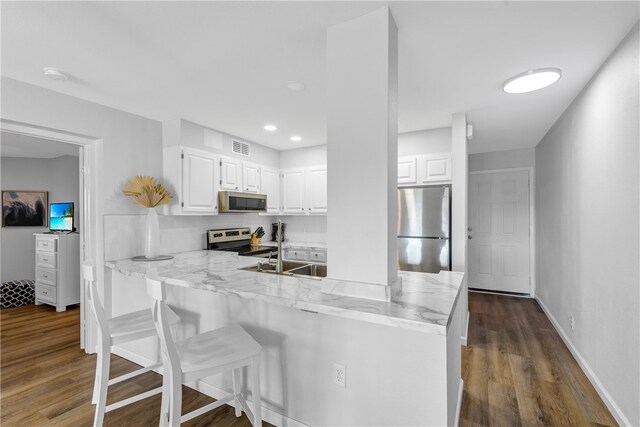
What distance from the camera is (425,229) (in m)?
3.42

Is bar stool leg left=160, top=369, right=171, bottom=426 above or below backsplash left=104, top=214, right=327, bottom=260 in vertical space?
below

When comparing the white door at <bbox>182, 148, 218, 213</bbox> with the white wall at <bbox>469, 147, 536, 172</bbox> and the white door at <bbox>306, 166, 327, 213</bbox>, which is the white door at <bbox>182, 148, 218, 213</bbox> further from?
the white wall at <bbox>469, 147, 536, 172</bbox>

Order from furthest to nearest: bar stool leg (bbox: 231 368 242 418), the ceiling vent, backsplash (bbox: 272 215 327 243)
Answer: backsplash (bbox: 272 215 327 243) < the ceiling vent < bar stool leg (bbox: 231 368 242 418)

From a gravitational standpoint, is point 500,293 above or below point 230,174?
below

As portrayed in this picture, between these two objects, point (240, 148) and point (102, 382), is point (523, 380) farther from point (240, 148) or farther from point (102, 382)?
point (240, 148)

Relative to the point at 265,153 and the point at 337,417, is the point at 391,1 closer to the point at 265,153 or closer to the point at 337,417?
the point at 337,417

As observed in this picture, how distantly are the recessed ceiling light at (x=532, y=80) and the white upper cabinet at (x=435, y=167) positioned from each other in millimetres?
1113

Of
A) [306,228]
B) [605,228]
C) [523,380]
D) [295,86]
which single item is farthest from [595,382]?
[306,228]

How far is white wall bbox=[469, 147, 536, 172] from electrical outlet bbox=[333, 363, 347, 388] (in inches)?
178

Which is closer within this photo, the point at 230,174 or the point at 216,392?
the point at 216,392

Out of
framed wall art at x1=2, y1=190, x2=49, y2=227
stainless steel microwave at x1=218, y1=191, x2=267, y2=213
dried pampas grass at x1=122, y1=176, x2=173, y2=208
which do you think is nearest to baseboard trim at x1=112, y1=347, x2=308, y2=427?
dried pampas grass at x1=122, y1=176, x2=173, y2=208

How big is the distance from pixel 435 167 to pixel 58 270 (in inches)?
198

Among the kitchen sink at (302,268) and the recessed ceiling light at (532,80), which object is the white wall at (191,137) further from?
the recessed ceiling light at (532,80)

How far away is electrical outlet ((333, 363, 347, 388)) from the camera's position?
159cm
